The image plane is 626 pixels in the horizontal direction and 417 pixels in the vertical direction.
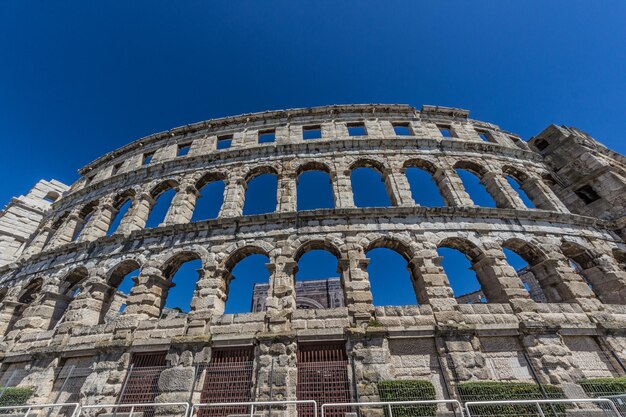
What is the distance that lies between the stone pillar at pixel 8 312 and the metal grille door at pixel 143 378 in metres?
7.16

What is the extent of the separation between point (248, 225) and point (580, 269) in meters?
13.0

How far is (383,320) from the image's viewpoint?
7.97 m

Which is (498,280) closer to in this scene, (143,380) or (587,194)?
(587,194)

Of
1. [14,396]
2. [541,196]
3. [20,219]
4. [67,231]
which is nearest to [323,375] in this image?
[14,396]

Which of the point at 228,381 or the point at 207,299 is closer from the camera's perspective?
the point at 228,381

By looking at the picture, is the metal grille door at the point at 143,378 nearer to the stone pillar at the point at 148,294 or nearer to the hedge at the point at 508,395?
the stone pillar at the point at 148,294

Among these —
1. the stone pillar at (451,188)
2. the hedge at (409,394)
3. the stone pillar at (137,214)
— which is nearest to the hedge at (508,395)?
the hedge at (409,394)

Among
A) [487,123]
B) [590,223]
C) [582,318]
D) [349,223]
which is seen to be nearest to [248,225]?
[349,223]

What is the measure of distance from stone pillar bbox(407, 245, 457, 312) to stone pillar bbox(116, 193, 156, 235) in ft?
37.4

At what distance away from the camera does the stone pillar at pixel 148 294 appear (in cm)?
904

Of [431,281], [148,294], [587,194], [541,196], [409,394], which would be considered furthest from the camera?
[587,194]

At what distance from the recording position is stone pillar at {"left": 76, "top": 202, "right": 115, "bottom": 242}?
1227cm

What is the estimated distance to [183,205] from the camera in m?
12.1

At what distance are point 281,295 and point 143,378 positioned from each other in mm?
4490
